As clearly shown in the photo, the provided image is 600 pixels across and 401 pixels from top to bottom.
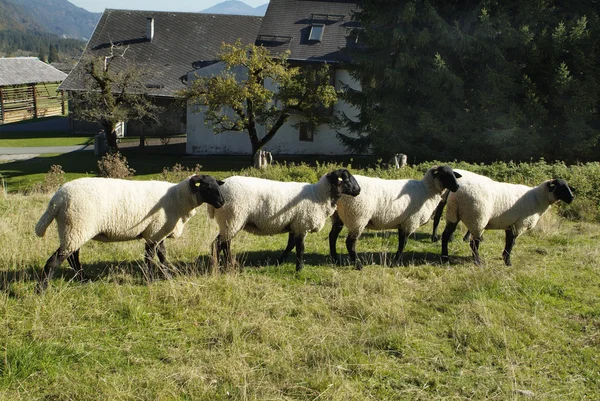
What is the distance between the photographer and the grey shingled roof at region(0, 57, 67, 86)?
161 feet

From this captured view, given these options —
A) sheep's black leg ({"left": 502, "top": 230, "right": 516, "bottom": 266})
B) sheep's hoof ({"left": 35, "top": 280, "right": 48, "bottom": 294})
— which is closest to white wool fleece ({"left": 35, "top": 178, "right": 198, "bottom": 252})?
sheep's hoof ({"left": 35, "top": 280, "right": 48, "bottom": 294})

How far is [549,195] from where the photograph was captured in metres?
9.94

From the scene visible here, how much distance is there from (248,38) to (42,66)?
2346 centimetres

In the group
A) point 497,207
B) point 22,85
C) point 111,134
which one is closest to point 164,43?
point 111,134

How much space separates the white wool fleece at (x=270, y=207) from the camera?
841cm

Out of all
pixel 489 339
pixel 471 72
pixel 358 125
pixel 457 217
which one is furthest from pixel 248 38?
pixel 489 339

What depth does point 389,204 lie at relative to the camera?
31.1ft

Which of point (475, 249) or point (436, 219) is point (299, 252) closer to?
point (475, 249)

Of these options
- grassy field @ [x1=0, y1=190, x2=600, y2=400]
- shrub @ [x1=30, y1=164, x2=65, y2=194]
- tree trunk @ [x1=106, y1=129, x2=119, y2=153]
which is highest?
tree trunk @ [x1=106, y1=129, x2=119, y2=153]

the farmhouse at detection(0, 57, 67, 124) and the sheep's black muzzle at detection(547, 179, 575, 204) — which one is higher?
the farmhouse at detection(0, 57, 67, 124)

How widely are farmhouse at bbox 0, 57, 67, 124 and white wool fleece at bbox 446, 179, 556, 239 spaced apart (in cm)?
4746

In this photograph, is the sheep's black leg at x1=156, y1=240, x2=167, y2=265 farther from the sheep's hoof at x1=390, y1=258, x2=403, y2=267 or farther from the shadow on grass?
the shadow on grass

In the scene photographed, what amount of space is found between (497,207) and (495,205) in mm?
59

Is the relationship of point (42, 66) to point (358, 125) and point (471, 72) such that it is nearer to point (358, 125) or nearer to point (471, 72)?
point (358, 125)
